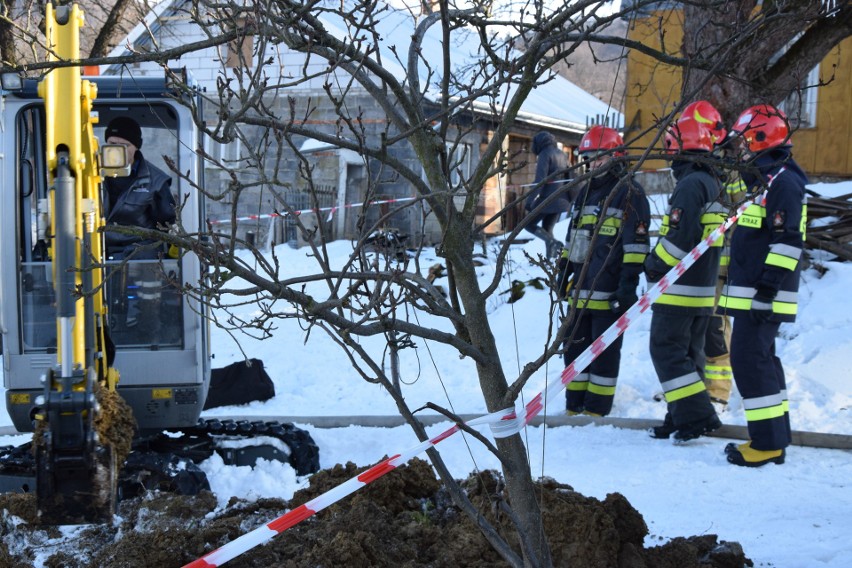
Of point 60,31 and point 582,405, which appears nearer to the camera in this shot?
point 60,31

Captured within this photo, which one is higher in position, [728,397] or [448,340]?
[448,340]

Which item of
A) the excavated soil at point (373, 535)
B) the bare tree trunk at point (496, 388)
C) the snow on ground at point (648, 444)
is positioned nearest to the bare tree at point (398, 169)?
the bare tree trunk at point (496, 388)

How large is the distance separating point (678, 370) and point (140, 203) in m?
3.76

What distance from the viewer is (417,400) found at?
26.9 feet

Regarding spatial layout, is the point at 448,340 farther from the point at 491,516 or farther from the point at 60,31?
the point at 60,31

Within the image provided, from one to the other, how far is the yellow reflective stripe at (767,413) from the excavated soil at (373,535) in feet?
6.71

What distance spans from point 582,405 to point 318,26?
5.42m

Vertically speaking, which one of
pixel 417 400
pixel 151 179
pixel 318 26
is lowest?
pixel 417 400

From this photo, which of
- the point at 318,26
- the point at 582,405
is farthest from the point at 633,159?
the point at 582,405

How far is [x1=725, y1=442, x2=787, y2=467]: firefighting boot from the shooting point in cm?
579

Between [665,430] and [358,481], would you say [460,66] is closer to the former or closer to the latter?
[665,430]

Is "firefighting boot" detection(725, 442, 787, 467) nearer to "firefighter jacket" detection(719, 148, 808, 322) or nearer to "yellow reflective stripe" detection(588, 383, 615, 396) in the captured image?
"firefighter jacket" detection(719, 148, 808, 322)

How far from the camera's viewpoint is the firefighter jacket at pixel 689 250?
6.39 meters

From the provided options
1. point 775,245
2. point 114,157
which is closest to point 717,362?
point 775,245
